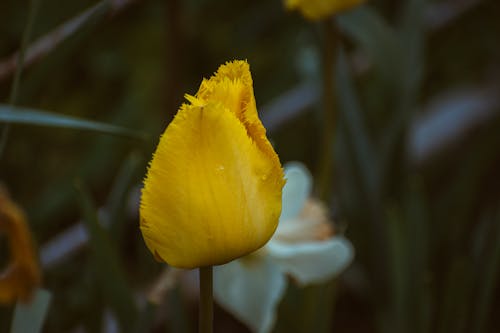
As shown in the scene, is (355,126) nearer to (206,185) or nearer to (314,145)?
(314,145)

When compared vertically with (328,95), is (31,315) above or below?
below

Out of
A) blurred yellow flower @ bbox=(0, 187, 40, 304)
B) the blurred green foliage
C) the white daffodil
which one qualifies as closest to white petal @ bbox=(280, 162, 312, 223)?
the white daffodil

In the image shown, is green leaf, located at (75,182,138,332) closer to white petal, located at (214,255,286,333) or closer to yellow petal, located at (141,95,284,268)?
white petal, located at (214,255,286,333)

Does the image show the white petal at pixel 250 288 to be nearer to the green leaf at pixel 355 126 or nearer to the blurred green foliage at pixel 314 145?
the blurred green foliage at pixel 314 145

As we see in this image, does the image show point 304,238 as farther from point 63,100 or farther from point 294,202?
point 63,100

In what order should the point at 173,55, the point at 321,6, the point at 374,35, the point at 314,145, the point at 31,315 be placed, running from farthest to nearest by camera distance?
the point at 314,145 < the point at 173,55 < the point at 374,35 < the point at 321,6 < the point at 31,315

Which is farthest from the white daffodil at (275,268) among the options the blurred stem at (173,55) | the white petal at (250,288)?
the blurred stem at (173,55)

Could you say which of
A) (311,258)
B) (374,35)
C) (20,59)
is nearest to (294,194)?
(311,258)
